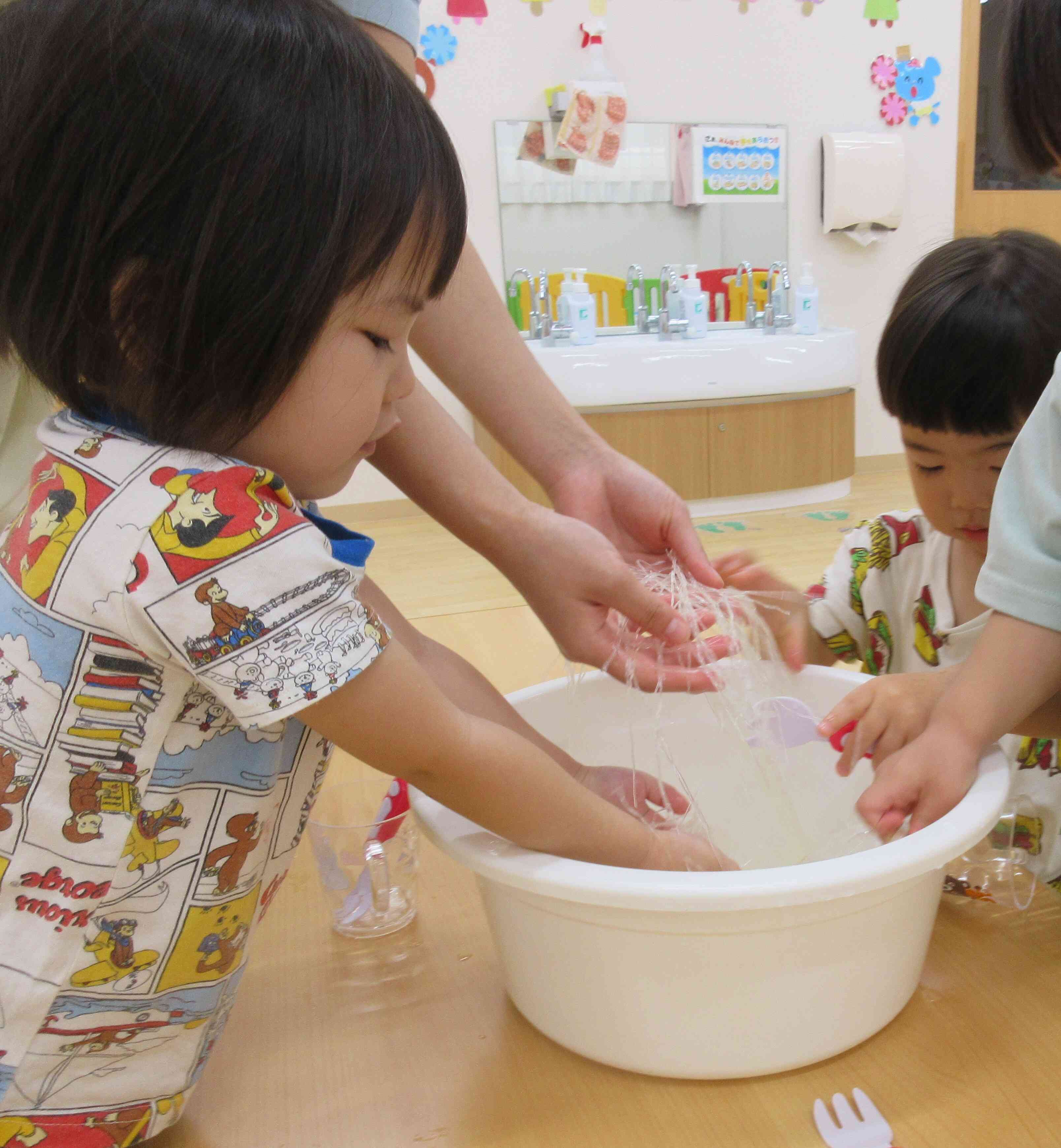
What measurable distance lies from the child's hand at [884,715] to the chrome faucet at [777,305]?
8.89ft

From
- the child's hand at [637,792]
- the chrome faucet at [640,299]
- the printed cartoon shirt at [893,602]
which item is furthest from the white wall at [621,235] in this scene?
the child's hand at [637,792]

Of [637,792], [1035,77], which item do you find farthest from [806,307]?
[637,792]

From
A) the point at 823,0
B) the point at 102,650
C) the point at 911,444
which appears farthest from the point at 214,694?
the point at 823,0

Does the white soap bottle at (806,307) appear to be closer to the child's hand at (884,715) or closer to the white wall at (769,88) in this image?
the white wall at (769,88)

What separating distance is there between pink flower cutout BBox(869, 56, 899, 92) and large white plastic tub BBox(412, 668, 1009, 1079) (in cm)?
342

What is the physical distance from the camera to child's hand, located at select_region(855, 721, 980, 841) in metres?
0.54

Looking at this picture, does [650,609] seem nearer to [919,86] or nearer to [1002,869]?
[1002,869]

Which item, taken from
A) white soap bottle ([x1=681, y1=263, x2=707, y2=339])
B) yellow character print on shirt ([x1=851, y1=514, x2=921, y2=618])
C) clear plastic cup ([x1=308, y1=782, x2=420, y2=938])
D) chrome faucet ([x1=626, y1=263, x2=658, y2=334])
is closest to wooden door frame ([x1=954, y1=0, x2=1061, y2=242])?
white soap bottle ([x1=681, y1=263, x2=707, y2=339])

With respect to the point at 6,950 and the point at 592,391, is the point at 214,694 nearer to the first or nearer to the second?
the point at 6,950

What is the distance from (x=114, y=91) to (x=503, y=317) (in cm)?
46

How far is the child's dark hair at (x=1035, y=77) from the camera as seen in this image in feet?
1.92

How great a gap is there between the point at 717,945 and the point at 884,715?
225 millimetres

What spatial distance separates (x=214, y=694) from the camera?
46 cm

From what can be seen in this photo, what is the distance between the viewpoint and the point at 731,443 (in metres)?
3.03
